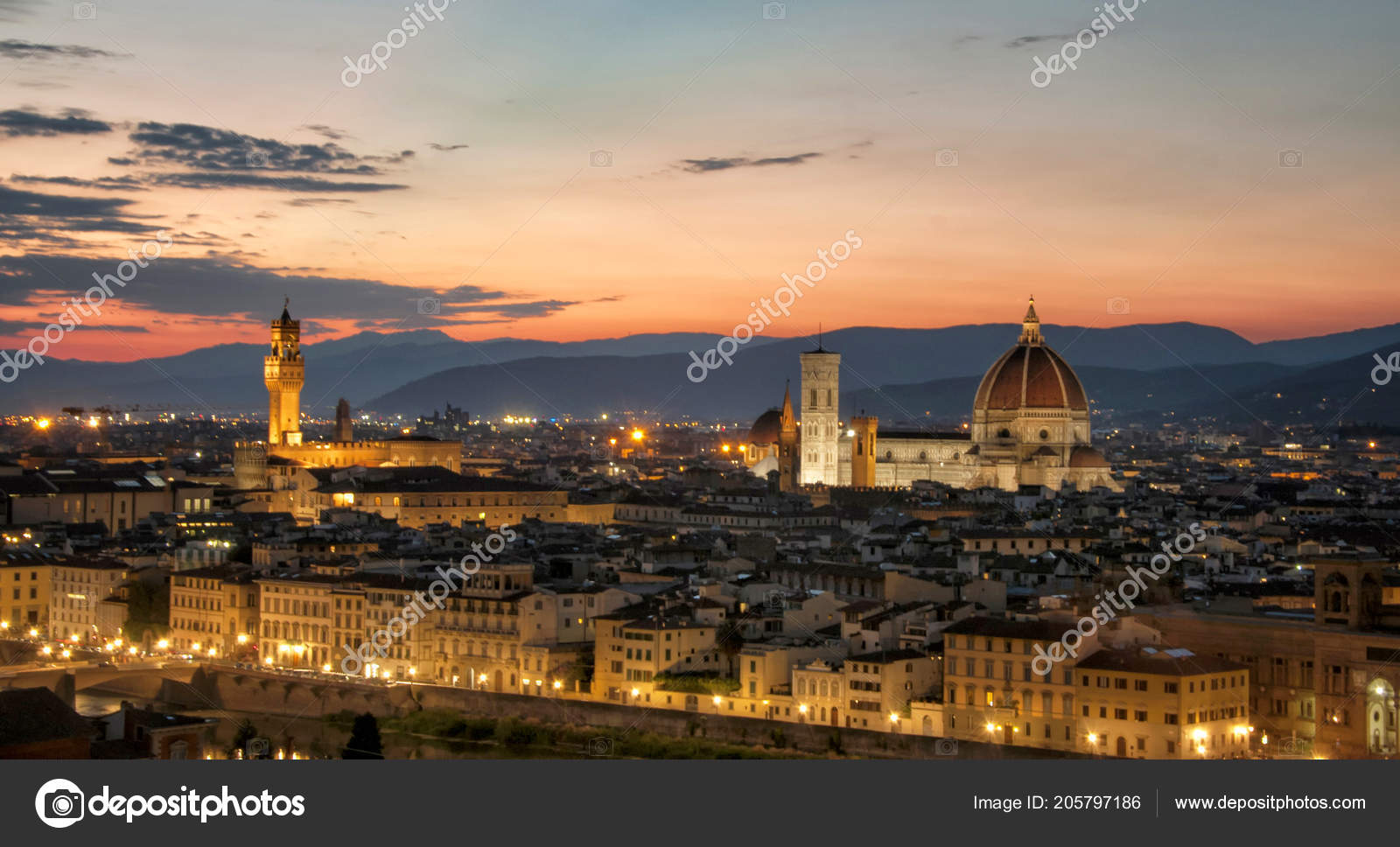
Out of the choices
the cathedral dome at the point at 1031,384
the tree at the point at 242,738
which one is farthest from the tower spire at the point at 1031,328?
the tree at the point at 242,738

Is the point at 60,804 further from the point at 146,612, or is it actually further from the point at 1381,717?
the point at 146,612

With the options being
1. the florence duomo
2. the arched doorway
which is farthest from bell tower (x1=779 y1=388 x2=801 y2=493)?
the arched doorway

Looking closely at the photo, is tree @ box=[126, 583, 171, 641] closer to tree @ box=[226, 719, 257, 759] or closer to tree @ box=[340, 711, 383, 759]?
tree @ box=[226, 719, 257, 759]

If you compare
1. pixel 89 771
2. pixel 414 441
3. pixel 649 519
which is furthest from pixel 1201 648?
pixel 414 441

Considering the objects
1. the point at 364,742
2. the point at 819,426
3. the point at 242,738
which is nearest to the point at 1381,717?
the point at 364,742

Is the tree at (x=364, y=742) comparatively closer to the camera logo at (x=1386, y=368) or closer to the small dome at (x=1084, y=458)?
the camera logo at (x=1386, y=368)

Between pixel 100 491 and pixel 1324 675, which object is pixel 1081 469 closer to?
pixel 100 491
